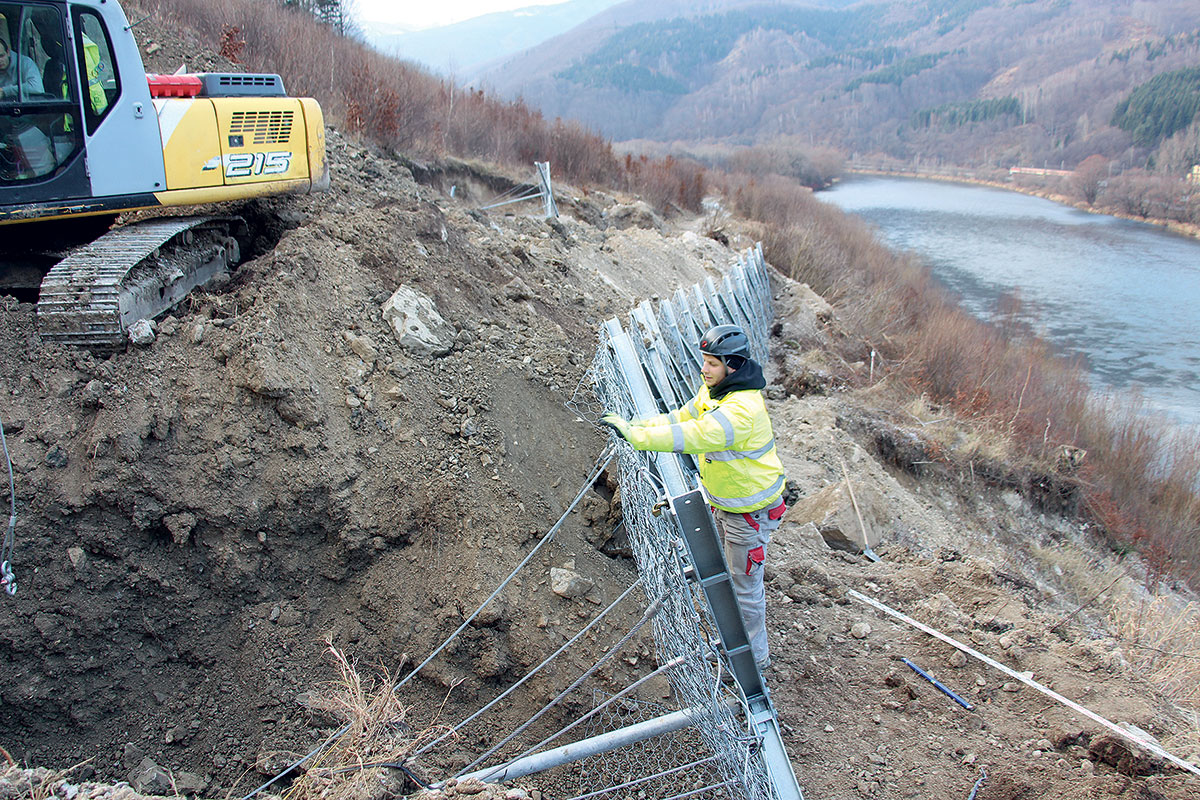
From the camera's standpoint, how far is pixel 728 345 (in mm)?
3715

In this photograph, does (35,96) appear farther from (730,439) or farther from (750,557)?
(750,557)

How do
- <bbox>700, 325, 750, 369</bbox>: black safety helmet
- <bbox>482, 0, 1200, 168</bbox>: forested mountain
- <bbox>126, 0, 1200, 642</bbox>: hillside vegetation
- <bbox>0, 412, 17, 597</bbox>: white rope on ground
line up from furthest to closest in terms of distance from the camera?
<bbox>482, 0, 1200, 168</bbox>: forested mountain < <bbox>126, 0, 1200, 642</bbox>: hillside vegetation < <bbox>0, 412, 17, 597</bbox>: white rope on ground < <bbox>700, 325, 750, 369</bbox>: black safety helmet

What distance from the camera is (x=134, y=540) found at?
436 centimetres

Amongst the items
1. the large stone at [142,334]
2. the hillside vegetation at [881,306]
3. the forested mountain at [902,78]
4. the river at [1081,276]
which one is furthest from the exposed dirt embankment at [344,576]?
the forested mountain at [902,78]

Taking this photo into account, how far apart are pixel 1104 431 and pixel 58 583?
646 inches

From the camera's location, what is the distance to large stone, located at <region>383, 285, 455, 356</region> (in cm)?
536

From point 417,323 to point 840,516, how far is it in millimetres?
3784

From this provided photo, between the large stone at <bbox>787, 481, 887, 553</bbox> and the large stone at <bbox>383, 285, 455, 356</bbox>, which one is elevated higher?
the large stone at <bbox>383, 285, 455, 356</bbox>

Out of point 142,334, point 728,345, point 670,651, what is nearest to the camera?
point 728,345

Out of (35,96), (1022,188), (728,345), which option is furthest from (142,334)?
(1022,188)

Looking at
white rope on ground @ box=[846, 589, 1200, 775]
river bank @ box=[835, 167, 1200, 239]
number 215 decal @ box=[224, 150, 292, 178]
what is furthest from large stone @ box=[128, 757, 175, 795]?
river bank @ box=[835, 167, 1200, 239]

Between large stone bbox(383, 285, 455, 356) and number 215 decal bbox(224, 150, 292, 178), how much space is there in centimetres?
193

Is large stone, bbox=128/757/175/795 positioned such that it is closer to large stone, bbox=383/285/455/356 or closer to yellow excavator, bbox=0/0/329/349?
yellow excavator, bbox=0/0/329/349

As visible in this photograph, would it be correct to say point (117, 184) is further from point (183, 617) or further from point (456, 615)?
point (456, 615)
